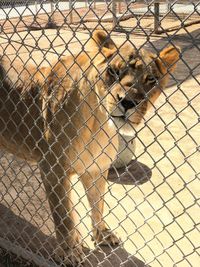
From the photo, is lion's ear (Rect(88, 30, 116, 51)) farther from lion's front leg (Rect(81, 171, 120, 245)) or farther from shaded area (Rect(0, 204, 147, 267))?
shaded area (Rect(0, 204, 147, 267))

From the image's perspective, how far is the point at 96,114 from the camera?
8.05 feet

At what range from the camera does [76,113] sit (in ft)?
7.98

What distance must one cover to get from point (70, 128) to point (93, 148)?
20 centimetres

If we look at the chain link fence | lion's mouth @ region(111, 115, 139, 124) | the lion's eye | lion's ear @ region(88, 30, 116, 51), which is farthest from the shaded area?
lion's ear @ region(88, 30, 116, 51)

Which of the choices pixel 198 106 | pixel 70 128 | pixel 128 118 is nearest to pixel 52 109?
pixel 70 128

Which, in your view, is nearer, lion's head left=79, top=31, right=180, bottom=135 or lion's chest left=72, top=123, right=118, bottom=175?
lion's head left=79, top=31, right=180, bottom=135

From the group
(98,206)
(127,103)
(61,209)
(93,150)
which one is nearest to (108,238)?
(98,206)

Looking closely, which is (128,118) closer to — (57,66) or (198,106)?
(57,66)

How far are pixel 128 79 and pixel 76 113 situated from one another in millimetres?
565

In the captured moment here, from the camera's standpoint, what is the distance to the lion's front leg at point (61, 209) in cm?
251

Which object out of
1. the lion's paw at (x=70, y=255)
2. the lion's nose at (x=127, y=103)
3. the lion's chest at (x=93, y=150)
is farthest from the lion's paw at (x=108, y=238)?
the lion's nose at (x=127, y=103)

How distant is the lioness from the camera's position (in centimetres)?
201

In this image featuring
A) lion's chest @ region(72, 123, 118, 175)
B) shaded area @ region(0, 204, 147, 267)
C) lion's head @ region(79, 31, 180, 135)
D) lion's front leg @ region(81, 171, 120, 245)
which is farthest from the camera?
lion's front leg @ region(81, 171, 120, 245)

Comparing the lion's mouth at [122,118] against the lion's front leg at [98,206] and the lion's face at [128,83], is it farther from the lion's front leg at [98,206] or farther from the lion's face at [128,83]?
the lion's front leg at [98,206]
